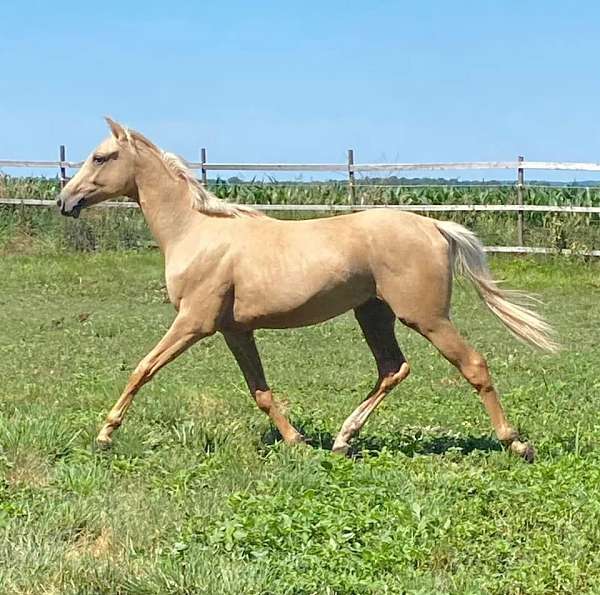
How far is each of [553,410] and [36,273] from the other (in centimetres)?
1220

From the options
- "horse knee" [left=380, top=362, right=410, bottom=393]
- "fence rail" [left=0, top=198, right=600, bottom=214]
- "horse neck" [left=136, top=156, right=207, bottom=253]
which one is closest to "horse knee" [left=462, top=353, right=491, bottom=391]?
"horse knee" [left=380, top=362, right=410, bottom=393]

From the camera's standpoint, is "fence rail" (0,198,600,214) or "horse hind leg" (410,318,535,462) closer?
"horse hind leg" (410,318,535,462)

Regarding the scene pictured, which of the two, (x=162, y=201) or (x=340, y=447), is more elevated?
(x=162, y=201)

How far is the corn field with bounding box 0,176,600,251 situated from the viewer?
18.9 m

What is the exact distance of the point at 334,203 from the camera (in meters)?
21.5

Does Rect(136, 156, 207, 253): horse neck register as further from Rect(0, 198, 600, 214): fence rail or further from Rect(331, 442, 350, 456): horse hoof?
Rect(0, 198, 600, 214): fence rail

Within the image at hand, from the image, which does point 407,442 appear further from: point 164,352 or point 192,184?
point 192,184

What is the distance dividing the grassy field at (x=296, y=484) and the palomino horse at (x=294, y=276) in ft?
1.48

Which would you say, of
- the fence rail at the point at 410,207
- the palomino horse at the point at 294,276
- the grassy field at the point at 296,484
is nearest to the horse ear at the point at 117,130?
the palomino horse at the point at 294,276

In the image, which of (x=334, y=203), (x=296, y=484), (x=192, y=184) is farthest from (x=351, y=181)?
(x=296, y=484)

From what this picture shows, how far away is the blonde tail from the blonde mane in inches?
55.1

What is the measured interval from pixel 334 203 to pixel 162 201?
1433 cm

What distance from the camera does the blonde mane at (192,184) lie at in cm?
732

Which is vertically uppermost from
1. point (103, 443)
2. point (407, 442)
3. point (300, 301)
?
point (300, 301)
